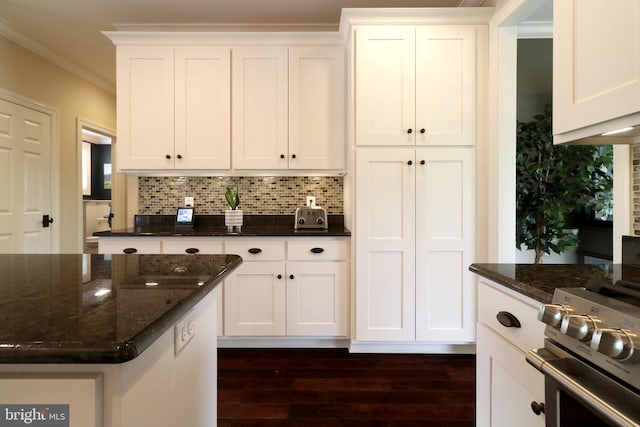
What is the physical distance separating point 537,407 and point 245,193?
2.62 metres

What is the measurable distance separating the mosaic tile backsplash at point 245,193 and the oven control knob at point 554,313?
2.32 m

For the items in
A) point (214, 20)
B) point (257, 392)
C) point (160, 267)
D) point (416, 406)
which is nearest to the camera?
point (160, 267)

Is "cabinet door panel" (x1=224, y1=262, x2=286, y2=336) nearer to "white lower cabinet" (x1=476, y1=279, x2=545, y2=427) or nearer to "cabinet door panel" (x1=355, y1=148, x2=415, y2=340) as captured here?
"cabinet door panel" (x1=355, y1=148, x2=415, y2=340)

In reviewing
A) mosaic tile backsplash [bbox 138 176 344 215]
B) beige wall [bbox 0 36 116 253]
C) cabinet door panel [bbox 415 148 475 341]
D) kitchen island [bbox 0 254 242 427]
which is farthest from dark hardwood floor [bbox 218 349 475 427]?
beige wall [bbox 0 36 116 253]

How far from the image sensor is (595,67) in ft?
3.35

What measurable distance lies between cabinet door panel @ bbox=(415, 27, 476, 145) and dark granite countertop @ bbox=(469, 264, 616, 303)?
1.37m

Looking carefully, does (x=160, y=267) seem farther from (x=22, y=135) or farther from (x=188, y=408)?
(x=22, y=135)

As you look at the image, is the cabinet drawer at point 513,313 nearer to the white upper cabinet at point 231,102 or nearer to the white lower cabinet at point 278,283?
the white lower cabinet at point 278,283

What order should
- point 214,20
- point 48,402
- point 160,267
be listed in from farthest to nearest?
point 214,20
point 160,267
point 48,402

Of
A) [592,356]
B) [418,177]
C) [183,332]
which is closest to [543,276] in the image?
[592,356]

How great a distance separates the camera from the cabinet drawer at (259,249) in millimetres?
2486

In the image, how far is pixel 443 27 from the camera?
240 centimetres

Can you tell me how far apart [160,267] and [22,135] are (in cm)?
315

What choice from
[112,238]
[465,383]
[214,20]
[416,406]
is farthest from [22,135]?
[465,383]
